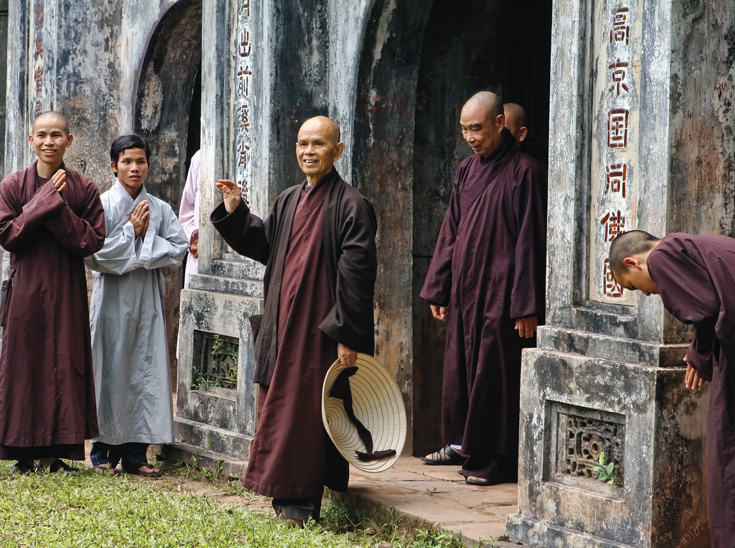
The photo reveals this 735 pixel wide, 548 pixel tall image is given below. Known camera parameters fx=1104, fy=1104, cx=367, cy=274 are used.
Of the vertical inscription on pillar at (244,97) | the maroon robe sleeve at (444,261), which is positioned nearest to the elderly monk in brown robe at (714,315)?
the maroon robe sleeve at (444,261)

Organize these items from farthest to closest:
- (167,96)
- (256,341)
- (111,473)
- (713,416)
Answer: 1. (167,96)
2. (111,473)
3. (256,341)
4. (713,416)

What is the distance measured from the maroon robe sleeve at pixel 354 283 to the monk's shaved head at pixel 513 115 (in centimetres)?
132

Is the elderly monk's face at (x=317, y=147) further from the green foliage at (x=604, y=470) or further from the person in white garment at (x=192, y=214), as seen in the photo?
the person in white garment at (x=192, y=214)

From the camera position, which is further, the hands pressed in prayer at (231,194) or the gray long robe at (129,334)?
the gray long robe at (129,334)

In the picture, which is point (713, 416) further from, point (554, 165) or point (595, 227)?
point (554, 165)

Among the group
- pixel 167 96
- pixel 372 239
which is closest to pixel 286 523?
pixel 372 239

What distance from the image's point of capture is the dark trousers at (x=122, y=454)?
664cm

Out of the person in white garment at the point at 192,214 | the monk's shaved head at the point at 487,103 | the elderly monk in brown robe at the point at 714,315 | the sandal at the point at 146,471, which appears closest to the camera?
the elderly monk in brown robe at the point at 714,315

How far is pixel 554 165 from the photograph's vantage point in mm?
4734

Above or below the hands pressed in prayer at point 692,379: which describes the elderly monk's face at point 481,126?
above

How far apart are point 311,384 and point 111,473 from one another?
185cm

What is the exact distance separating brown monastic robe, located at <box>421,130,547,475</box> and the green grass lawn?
92cm

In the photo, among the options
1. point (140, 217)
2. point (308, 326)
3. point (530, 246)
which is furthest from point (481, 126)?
point (140, 217)

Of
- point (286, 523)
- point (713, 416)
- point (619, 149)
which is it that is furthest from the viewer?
point (286, 523)
